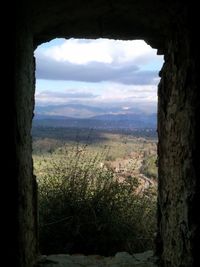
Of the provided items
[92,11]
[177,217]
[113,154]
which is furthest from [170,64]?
[113,154]

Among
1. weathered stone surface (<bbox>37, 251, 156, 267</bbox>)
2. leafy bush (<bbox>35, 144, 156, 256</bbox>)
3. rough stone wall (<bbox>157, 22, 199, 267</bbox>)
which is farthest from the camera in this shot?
leafy bush (<bbox>35, 144, 156, 256</bbox>)

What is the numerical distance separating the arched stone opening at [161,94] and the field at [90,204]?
3.04 feet

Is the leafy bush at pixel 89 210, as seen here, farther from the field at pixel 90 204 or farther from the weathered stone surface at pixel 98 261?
the weathered stone surface at pixel 98 261

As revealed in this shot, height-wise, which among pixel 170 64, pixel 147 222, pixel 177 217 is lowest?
pixel 147 222

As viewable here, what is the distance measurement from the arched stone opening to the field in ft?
3.04

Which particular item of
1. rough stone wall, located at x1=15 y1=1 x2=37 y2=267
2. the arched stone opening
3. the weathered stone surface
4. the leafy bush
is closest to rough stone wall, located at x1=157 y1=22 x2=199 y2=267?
the arched stone opening

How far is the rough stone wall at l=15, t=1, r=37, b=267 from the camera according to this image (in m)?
2.21

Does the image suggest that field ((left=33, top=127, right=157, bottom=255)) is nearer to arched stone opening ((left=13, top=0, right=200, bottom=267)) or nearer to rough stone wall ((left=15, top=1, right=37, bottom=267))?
arched stone opening ((left=13, top=0, right=200, bottom=267))

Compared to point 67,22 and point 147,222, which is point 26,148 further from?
point 147,222

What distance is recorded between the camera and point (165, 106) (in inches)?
119

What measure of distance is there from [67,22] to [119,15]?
0.33 metres

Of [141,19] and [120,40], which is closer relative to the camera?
[141,19]

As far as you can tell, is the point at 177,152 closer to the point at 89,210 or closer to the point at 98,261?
the point at 98,261

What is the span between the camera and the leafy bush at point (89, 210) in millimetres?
4047
